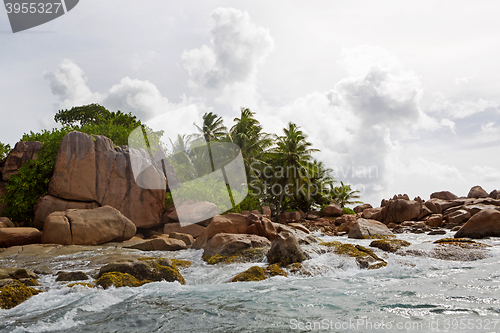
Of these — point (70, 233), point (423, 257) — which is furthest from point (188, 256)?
point (423, 257)

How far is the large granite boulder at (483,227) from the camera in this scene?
42.4 feet

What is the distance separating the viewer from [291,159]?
29.9m

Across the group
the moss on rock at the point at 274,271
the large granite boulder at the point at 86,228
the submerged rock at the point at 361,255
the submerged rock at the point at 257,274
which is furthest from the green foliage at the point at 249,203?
the submerged rock at the point at 257,274

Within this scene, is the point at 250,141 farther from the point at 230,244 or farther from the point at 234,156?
the point at 230,244

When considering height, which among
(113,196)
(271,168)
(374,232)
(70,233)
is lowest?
(374,232)

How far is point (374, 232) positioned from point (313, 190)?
18761 millimetres

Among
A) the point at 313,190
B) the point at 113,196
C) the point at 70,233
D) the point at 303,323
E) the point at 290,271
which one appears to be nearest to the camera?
the point at 303,323

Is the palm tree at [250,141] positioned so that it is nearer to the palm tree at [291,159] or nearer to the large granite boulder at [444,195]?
the palm tree at [291,159]

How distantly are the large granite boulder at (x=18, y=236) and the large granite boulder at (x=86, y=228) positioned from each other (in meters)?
0.45

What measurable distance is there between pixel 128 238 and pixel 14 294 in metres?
7.48

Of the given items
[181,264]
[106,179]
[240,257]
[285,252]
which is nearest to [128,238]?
[106,179]

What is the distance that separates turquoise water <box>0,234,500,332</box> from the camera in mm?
4469

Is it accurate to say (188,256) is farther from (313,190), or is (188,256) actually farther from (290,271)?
(313,190)

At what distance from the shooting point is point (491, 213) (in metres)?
13.2
